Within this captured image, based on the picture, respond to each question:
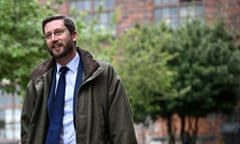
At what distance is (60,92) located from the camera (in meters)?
3.22

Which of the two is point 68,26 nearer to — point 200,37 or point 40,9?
point 40,9

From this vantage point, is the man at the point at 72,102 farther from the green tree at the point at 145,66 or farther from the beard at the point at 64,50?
the green tree at the point at 145,66

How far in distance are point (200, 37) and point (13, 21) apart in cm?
1289

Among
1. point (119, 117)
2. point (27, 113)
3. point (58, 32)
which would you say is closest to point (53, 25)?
point (58, 32)

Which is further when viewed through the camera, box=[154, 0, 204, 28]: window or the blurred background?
box=[154, 0, 204, 28]: window

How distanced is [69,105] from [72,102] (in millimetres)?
27

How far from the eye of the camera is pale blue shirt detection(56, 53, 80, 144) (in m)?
3.12

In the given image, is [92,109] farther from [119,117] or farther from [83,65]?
[83,65]

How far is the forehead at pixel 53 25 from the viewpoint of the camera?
3.21 meters

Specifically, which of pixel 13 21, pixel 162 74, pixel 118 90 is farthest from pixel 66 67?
pixel 162 74

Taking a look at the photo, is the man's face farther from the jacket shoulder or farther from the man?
the jacket shoulder

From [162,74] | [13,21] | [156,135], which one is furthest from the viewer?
[156,135]

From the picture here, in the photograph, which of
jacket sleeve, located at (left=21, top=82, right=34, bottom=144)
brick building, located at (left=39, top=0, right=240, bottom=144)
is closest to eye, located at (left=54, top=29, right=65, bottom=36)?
jacket sleeve, located at (left=21, top=82, right=34, bottom=144)

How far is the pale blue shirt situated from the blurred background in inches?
390
